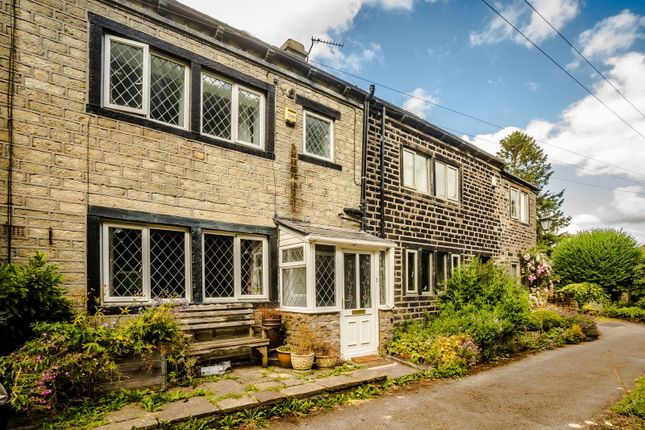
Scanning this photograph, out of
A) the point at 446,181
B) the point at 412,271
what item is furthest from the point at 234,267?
the point at 446,181

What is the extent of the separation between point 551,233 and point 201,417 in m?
37.3

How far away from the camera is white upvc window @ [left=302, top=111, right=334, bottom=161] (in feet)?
31.6

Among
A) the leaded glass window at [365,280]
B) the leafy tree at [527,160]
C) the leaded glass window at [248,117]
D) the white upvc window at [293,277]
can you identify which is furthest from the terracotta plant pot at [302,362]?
the leafy tree at [527,160]

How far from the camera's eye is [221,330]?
291 inches

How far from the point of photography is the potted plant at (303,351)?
7383 mm

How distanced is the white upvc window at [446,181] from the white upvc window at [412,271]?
2.51m

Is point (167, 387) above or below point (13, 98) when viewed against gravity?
below

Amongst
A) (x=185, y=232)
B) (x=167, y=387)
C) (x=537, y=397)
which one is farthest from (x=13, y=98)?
(x=537, y=397)

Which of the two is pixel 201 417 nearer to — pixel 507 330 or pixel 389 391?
pixel 389 391

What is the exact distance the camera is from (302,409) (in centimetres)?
577

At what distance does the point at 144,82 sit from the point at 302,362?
5951 mm

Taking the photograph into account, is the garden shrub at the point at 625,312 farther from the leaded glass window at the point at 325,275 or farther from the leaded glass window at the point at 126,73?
the leaded glass window at the point at 126,73

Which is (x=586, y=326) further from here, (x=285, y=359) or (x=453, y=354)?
(x=285, y=359)

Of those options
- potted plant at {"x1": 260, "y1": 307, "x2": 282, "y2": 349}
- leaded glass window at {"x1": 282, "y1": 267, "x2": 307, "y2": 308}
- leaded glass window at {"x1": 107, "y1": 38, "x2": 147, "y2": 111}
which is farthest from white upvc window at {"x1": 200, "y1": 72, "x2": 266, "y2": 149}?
potted plant at {"x1": 260, "y1": 307, "x2": 282, "y2": 349}
